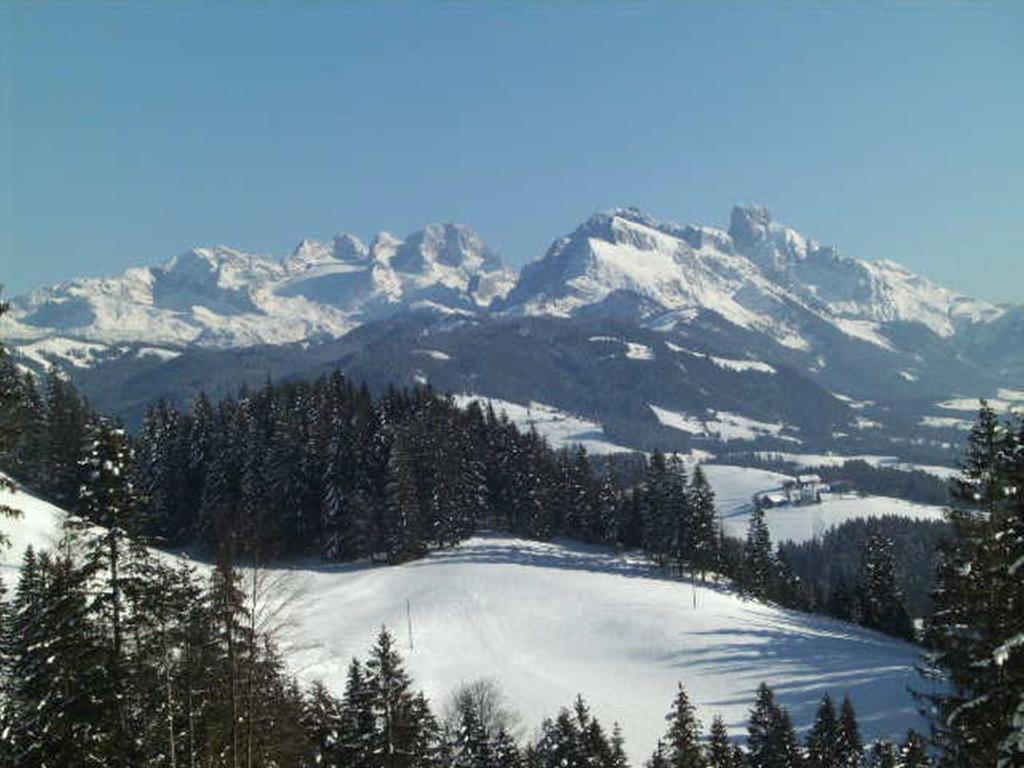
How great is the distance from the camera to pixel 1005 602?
59.2ft

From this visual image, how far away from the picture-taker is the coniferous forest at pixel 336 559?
20.7 metres

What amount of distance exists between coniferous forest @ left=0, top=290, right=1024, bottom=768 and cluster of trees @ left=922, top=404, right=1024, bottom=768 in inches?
2.9

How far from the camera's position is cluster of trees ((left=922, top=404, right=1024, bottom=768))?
16578 millimetres

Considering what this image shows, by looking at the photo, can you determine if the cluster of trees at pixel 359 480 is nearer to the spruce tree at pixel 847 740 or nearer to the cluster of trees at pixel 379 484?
the cluster of trees at pixel 379 484

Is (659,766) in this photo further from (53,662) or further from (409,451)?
(409,451)

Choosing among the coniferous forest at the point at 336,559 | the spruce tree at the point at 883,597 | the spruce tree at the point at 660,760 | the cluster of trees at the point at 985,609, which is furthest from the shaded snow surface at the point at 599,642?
the cluster of trees at the point at 985,609

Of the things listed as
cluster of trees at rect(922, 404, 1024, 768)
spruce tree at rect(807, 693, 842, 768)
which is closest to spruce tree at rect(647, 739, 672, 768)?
spruce tree at rect(807, 693, 842, 768)

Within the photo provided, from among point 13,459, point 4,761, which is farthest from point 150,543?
point 13,459

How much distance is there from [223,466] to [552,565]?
4137cm

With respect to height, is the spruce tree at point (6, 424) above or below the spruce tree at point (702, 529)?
above

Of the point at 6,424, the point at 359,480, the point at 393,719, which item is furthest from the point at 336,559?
the point at 6,424

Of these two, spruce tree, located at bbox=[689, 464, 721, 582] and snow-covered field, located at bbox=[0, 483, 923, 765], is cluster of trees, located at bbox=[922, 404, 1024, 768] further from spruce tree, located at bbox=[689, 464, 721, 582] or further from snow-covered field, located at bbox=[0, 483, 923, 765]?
spruce tree, located at bbox=[689, 464, 721, 582]

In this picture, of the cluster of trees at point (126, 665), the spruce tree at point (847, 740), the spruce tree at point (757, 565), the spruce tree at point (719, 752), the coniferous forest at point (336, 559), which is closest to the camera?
the coniferous forest at point (336, 559)

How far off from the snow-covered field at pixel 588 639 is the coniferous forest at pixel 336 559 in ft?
15.2
